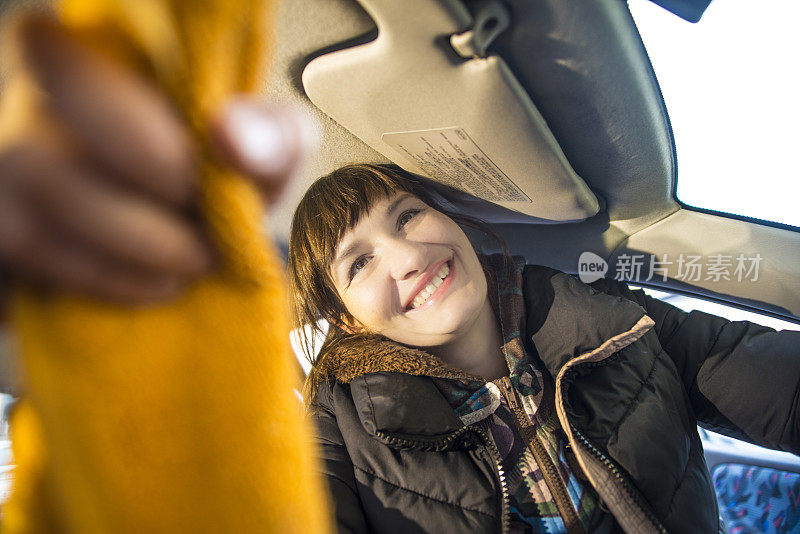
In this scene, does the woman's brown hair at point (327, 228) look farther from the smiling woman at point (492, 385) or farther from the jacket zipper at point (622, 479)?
the jacket zipper at point (622, 479)

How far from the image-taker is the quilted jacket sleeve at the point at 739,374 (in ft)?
2.60

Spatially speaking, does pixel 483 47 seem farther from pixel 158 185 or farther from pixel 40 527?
pixel 40 527

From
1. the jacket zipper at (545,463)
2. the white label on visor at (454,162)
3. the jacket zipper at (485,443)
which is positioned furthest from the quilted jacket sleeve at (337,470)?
the white label on visor at (454,162)

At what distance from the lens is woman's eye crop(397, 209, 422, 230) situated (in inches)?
32.7

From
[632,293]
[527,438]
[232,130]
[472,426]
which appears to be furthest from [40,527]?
[632,293]

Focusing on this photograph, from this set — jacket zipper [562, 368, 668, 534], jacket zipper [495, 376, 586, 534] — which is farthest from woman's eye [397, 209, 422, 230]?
jacket zipper [562, 368, 668, 534]

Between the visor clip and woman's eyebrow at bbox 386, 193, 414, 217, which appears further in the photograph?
woman's eyebrow at bbox 386, 193, 414, 217

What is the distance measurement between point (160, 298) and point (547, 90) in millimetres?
685

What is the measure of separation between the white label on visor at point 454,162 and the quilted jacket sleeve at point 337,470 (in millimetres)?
567

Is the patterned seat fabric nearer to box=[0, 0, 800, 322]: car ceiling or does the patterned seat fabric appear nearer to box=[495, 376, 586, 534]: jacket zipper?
box=[0, 0, 800, 322]: car ceiling

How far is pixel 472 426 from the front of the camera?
72cm

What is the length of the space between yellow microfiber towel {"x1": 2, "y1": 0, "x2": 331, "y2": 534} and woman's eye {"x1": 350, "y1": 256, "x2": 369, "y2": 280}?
547 mm

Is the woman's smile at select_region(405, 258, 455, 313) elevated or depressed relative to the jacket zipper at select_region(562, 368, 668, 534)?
elevated

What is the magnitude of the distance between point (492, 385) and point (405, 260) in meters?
0.33
